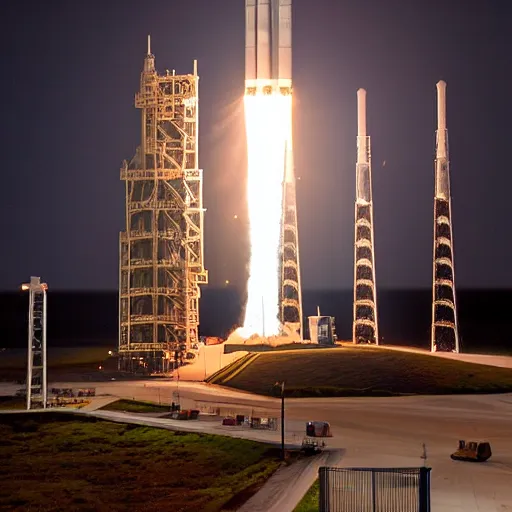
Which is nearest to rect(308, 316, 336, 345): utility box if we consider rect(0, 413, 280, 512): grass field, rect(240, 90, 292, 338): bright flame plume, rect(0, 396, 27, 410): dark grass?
rect(240, 90, 292, 338): bright flame plume

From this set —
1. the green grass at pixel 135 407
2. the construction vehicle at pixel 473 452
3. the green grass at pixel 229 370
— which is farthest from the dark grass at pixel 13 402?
the construction vehicle at pixel 473 452

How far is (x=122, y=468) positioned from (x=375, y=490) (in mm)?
13721

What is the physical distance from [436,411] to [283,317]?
28902 millimetres

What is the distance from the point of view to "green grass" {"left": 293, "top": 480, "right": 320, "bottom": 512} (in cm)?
3116

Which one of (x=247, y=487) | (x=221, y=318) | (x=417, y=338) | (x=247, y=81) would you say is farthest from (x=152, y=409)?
(x=221, y=318)

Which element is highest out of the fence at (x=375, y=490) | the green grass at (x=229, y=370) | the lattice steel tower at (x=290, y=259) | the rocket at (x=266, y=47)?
the rocket at (x=266, y=47)

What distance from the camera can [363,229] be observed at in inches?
3088

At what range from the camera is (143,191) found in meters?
79.5

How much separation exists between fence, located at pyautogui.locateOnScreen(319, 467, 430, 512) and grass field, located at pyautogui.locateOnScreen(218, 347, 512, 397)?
88.7 ft

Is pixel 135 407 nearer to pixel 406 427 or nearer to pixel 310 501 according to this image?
pixel 406 427

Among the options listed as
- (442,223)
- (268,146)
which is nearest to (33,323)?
(268,146)

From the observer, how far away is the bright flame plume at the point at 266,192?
77688 millimetres

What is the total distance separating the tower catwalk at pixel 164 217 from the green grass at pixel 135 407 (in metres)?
21.0

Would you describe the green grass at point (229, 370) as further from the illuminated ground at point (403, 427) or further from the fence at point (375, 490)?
the fence at point (375, 490)
